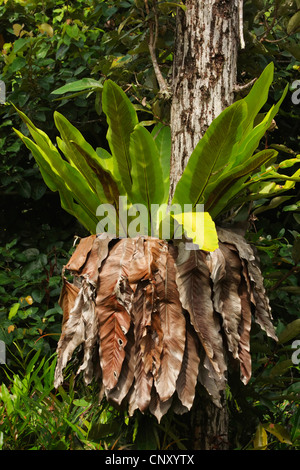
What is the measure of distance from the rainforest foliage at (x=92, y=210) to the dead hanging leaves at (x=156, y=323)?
0.21 m

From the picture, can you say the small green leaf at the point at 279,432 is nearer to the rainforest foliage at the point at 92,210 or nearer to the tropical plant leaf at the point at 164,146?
the rainforest foliage at the point at 92,210

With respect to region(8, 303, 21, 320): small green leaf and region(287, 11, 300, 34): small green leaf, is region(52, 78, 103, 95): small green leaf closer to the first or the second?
region(287, 11, 300, 34): small green leaf

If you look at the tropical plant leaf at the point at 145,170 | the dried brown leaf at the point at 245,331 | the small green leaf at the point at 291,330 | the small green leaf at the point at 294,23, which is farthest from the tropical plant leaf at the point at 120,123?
the small green leaf at the point at 294,23

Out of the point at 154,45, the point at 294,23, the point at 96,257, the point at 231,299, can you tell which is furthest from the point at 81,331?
the point at 294,23

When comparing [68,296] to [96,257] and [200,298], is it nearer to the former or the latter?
[96,257]

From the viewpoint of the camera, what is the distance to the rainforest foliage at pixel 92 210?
168 cm

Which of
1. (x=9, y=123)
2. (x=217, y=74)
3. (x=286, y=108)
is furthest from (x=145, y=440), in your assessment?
(x=286, y=108)

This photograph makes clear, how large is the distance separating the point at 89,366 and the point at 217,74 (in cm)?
102

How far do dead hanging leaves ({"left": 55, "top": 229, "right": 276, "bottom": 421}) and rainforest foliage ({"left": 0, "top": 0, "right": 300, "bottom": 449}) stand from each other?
8.1 inches

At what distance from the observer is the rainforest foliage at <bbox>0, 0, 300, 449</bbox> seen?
1675 mm

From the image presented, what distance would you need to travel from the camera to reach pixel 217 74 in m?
1.60

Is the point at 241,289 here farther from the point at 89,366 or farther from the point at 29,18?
the point at 29,18

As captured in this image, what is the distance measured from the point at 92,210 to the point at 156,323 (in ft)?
1.43

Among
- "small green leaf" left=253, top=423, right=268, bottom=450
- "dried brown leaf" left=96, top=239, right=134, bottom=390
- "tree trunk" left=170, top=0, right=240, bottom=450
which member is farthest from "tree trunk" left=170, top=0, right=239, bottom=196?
"small green leaf" left=253, top=423, right=268, bottom=450
